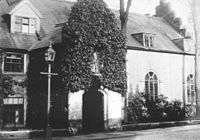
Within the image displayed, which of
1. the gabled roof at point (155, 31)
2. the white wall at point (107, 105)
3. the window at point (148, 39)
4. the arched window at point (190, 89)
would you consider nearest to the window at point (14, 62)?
the white wall at point (107, 105)

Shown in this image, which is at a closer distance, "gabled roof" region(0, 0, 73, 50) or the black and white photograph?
the black and white photograph

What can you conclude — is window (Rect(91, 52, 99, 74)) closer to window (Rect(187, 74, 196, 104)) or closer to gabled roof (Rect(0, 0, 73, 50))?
gabled roof (Rect(0, 0, 73, 50))

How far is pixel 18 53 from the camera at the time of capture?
2806cm

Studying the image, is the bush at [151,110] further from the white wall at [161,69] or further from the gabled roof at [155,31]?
the gabled roof at [155,31]

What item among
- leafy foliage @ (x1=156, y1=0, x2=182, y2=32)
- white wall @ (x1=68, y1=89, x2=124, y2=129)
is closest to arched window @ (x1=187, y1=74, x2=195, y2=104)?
leafy foliage @ (x1=156, y1=0, x2=182, y2=32)

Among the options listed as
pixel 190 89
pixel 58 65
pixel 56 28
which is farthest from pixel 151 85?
pixel 58 65

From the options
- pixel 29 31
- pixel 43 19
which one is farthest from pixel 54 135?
pixel 43 19

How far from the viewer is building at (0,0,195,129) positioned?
86.1ft

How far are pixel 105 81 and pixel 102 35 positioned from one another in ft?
10.8

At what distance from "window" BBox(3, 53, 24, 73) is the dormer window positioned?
11.9 metres

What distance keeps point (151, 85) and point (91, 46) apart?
37.6 feet

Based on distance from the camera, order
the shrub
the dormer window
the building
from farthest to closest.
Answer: the dormer window
the shrub
the building

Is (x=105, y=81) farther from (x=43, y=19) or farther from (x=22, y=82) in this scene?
(x=43, y=19)

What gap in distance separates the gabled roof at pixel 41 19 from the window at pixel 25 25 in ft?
1.57
